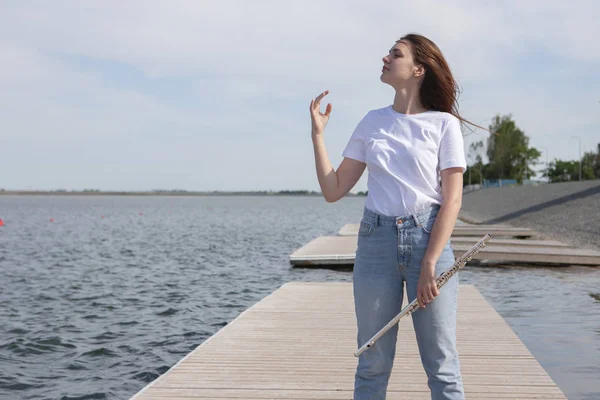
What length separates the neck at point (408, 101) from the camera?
336cm

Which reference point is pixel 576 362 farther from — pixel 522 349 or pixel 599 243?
pixel 599 243

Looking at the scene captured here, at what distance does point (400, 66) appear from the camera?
3334 mm

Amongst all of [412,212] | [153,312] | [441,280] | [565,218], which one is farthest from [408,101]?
[565,218]

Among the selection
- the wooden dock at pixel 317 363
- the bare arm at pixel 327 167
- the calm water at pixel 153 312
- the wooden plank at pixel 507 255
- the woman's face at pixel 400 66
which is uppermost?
the woman's face at pixel 400 66

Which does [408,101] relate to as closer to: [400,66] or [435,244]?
[400,66]

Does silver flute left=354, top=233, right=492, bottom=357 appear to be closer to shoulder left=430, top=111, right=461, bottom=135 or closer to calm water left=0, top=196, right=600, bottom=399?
shoulder left=430, top=111, right=461, bottom=135

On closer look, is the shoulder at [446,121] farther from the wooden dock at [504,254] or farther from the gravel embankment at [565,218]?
the gravel embankment at [565,218]

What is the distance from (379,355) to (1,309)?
12136mm

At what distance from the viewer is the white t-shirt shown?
3.18 m

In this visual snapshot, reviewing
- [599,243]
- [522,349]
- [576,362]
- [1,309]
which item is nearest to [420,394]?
[522,349]

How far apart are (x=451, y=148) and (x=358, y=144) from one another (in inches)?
18.7

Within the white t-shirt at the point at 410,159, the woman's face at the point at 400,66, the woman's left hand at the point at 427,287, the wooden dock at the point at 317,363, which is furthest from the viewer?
the wooden dock at the point at 317,363

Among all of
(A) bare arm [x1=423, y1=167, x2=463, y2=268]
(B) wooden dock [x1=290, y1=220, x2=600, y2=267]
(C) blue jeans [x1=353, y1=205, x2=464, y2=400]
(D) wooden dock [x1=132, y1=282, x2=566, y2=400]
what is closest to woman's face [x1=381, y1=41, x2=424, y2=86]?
(A) bare arm [x1=423, y1=167, x2=463, y2=268]

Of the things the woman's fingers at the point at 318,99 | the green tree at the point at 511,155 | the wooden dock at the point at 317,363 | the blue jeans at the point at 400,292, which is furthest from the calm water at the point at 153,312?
the green tree at the point at 511,155
